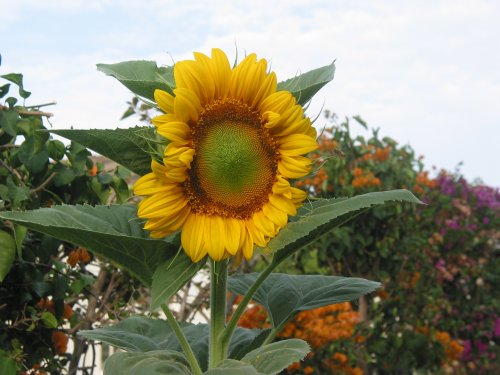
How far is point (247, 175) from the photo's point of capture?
1.52m

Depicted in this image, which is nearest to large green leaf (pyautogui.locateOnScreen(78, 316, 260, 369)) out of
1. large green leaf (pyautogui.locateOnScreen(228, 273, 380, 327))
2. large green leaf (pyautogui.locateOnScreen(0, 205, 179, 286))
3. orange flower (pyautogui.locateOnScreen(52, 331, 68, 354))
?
large green leaf (pyautogui.locateOnScreen(228, 273, 380, 327))

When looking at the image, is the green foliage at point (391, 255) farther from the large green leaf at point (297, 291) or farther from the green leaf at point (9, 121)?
the green leaf at point (9, 121)

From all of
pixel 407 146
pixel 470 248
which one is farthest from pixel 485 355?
pixel 407 146

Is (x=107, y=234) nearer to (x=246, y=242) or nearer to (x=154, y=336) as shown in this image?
(x=246, y=242)

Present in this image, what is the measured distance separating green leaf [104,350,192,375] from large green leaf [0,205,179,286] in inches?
6.8

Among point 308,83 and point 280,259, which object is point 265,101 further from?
point 280,259

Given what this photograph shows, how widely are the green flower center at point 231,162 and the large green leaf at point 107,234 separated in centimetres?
13

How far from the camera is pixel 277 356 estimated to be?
58.9 inches

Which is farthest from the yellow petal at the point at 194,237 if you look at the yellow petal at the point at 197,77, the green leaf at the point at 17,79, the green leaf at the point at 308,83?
the green leaf at the point at 17,79

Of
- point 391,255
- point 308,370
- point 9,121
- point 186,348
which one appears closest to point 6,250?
point 9,121

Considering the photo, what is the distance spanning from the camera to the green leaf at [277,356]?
1.45 metres

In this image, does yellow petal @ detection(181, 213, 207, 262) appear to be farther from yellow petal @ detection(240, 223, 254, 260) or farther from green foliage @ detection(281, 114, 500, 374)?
green foliage @ detection(281, 114, 500, 374)

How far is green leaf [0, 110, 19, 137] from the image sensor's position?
2363 millimetres

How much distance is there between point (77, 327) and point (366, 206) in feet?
6.36
